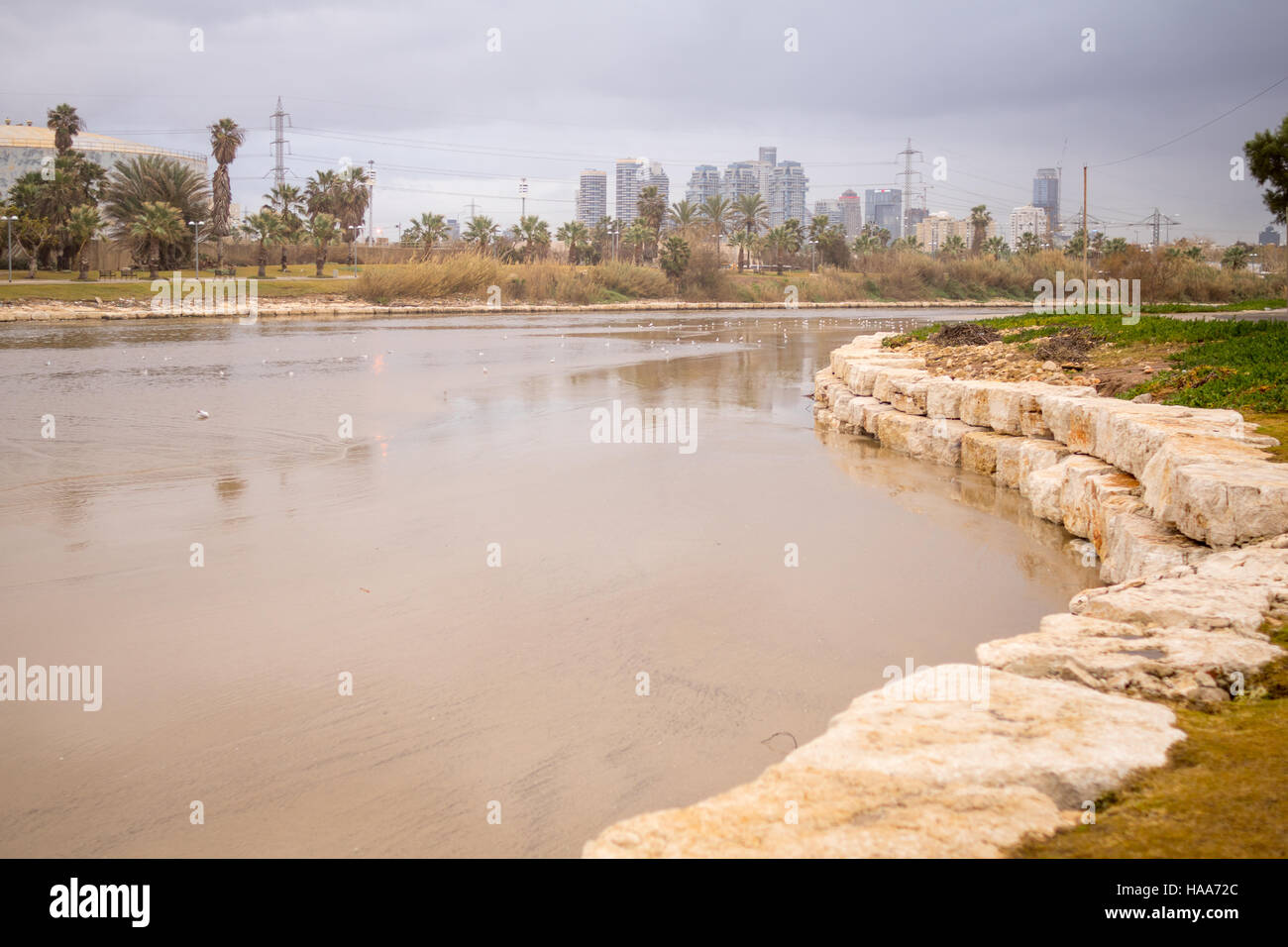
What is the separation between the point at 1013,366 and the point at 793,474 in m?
4.25

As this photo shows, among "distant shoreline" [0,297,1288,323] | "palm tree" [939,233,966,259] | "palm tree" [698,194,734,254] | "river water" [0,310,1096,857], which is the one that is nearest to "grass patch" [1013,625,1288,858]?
"river water" [0,310,1096,857]

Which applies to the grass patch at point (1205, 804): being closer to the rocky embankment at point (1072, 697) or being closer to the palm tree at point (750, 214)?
the rocky embankment at point (1072, 697)

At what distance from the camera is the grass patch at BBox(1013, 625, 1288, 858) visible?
2230mm

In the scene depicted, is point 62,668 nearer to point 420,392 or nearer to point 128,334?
point 420,392

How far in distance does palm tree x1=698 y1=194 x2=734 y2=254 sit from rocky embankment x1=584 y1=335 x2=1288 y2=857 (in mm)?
82628

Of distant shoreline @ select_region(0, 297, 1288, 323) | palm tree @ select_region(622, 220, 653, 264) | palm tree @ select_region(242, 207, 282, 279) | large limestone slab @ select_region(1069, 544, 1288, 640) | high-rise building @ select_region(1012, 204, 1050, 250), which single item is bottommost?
large limestone slab @ select_region(1069, 544, 1288, 640)

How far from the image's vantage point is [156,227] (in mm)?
52219

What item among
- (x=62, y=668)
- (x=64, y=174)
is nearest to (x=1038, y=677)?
(x=62, y=668)

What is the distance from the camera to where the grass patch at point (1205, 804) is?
223 cm

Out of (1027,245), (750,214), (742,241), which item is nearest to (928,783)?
(742,241)

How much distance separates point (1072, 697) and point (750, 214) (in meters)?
89.7

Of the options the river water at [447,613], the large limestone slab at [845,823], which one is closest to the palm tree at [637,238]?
the river water at [447,613]

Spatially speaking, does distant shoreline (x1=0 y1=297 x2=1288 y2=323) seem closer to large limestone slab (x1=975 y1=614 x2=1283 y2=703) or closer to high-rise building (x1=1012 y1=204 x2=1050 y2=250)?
large limestone slab (x1=975 y1=614 x2=1283 y2=703)

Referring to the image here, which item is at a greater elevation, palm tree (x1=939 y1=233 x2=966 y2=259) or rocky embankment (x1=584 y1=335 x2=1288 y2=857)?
palm tree (x1=939 y1=233 x2=966 y2=259)
